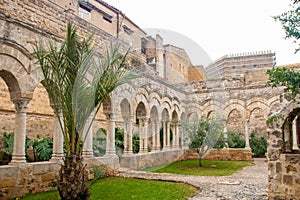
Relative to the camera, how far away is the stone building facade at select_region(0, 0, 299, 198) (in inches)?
253

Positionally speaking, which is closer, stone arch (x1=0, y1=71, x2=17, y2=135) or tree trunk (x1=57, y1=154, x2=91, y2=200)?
tree trunk (x1=57, y1=154, x2=91, y2=200)

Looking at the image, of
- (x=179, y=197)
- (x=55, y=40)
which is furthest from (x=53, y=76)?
(x=179, y=197)

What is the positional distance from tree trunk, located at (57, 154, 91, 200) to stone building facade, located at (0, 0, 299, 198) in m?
2.23

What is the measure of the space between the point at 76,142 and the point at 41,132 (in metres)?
7.00

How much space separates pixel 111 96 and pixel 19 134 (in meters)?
3.49

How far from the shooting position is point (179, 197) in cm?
589

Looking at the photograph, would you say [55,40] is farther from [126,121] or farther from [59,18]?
[126,121]

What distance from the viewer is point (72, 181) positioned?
14.3 ft

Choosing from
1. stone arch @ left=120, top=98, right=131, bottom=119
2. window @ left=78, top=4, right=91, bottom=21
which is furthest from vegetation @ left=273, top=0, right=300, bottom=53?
window @ left=78, top=4, right=91, bottom=21

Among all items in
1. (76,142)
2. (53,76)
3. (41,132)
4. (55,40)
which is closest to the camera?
(76,142)

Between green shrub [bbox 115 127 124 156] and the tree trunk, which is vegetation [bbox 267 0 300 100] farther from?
green shrub [bbox 115 127 124 156]

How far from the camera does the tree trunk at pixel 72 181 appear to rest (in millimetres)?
4336

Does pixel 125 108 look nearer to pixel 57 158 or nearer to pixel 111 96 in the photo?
pixel 111 96

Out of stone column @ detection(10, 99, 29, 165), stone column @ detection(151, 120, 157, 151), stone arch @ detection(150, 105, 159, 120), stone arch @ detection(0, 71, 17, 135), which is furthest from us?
stone arch @ detection(150, 105, 159, 120)
